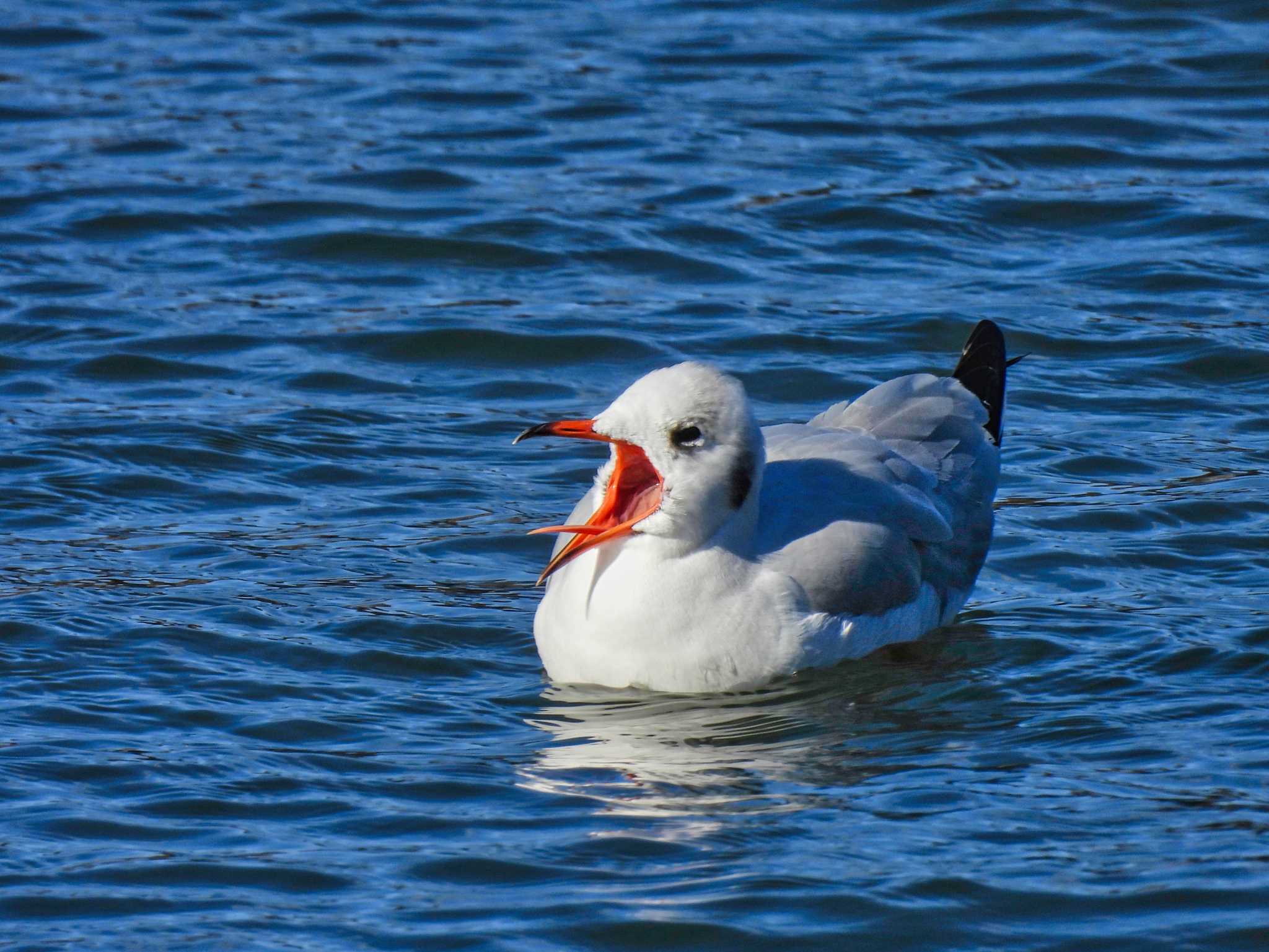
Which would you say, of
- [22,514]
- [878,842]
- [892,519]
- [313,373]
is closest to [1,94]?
[313,373]

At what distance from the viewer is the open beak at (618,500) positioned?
20.1 feet

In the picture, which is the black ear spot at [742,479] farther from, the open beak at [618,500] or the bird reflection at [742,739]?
the bird reflection at [742,739]

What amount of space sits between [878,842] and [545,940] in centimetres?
90

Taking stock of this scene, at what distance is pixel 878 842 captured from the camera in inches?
204

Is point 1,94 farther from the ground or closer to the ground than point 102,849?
farther from the ground

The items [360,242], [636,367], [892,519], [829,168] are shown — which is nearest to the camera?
[892,519]

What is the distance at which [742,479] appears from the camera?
6.25 meters

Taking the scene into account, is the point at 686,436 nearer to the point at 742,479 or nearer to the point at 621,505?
the point at 742,479

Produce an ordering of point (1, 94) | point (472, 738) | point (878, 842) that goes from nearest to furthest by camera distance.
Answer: point (878, 842)
point (472, 738)
point (1, 94)

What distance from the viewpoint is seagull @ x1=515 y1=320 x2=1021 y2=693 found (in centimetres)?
615

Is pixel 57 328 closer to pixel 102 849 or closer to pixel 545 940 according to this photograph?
pixel 102 849

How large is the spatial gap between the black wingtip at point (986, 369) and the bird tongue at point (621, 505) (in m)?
1.79

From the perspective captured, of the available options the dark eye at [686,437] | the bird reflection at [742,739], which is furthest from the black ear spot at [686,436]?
the bird reflection at [742,739]

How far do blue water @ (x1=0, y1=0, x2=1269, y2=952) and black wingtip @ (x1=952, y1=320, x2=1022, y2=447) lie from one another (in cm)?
51
